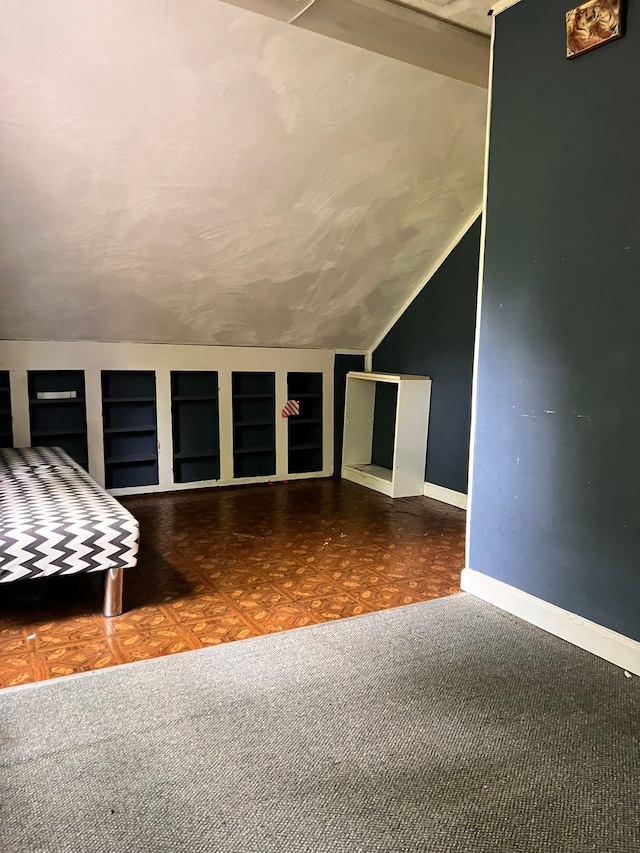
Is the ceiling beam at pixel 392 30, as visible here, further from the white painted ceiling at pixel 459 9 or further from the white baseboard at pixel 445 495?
the white baseboard at pixel 445 495

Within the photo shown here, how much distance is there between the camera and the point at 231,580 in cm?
314

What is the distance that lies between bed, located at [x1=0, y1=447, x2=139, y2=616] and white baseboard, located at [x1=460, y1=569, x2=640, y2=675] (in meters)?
1.55

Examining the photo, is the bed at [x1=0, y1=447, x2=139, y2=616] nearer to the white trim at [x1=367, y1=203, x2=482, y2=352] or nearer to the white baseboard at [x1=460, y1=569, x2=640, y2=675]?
the white baseboard at [x1=460, y1=569, x2=640, y2=675]

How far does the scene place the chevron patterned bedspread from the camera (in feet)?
8.16

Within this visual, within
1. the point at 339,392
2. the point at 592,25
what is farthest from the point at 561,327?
the point at 339,392

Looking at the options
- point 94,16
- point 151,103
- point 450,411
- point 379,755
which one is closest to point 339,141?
point 151,103

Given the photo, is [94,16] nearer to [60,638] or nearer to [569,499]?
[60,638]

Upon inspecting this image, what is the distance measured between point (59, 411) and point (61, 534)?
2.35 meters

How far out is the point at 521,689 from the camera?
7.20 feet

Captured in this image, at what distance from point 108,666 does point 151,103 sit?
247 cm

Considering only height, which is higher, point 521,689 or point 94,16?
point 94,16

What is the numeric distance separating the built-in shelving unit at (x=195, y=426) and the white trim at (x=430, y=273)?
1.47 meters

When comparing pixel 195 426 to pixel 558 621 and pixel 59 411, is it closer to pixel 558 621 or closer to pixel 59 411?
pixel 59 411

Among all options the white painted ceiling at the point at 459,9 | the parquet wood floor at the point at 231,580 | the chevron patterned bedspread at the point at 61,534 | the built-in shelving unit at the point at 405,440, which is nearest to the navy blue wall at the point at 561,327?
the white painted ceiling at the point at 459,9
